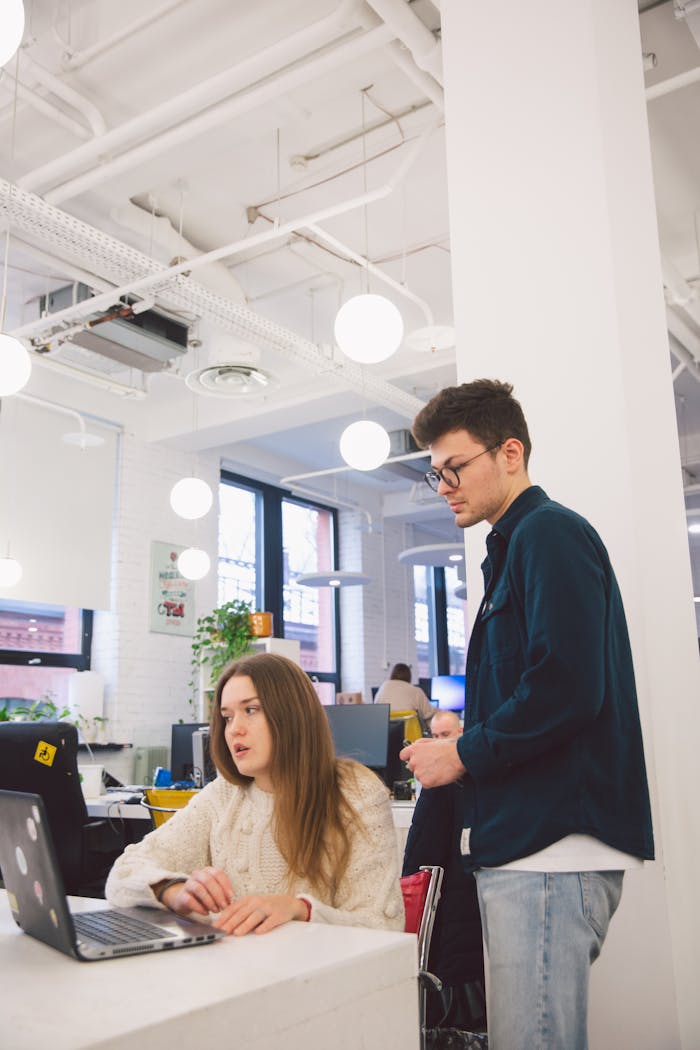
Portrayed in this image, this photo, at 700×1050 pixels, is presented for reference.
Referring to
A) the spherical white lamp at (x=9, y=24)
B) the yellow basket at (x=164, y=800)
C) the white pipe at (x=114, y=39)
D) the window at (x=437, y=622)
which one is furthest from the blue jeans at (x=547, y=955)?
the window at (x=437, y=622)

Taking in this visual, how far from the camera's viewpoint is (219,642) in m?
7.73

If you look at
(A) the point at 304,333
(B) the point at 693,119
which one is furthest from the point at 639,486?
(A) the point at 304,333

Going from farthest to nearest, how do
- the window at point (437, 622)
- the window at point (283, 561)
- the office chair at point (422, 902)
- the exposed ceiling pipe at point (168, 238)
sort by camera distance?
the window at point (437, 622) → the window at point (283, 561) → the exposed ceiling pipe at point (168, 238) → the office chair at point (422, 902)

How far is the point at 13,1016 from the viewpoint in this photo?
950mm

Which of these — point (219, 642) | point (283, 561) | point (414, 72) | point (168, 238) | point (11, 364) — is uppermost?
point (168, 238)

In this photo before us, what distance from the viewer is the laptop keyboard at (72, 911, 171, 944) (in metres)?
1.24

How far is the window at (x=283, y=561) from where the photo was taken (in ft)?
30.1

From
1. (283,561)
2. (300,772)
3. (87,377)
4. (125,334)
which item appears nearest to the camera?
(300,772)

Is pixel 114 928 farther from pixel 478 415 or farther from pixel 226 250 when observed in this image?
pixel 226 250

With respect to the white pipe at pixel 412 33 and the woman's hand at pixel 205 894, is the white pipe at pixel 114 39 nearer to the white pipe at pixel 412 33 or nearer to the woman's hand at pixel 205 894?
the white pipe at pixel 412 33

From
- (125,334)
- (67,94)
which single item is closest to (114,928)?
(67,94)

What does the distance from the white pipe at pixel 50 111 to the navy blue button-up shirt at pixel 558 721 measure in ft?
11.3

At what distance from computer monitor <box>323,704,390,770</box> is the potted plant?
2801 millimetres

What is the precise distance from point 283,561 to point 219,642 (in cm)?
217
